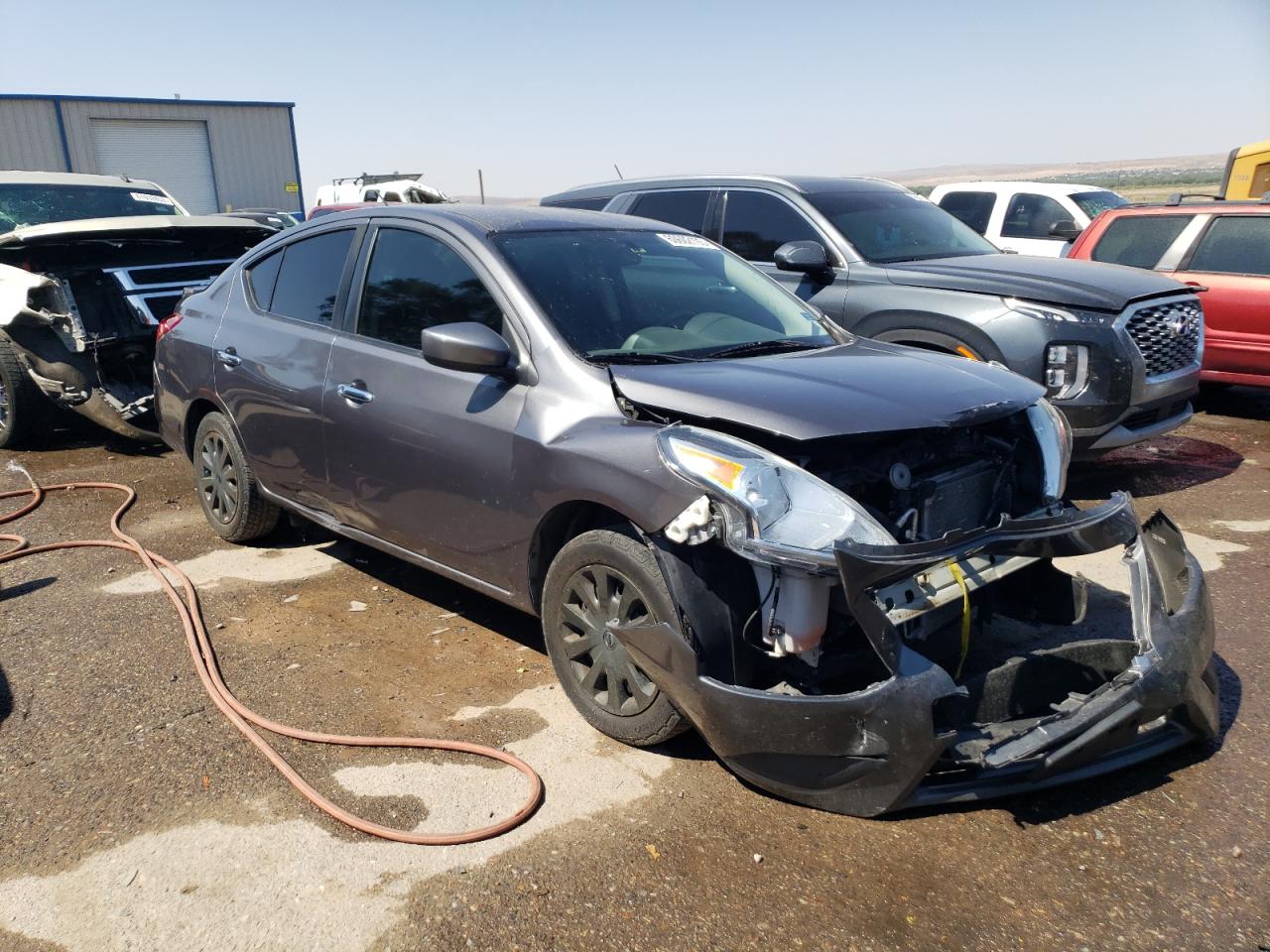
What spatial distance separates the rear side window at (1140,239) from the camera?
855 cm

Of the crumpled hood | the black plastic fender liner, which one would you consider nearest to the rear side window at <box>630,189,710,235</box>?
the crumpled hood

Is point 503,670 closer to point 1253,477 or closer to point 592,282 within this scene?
point 592,282

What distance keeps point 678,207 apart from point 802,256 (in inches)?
63.3

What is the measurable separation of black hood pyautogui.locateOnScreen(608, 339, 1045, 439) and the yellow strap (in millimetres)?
441

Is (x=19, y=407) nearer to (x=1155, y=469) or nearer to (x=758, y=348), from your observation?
(x=758, y=348)

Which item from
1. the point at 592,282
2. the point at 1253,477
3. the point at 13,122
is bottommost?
the point at 1253,477

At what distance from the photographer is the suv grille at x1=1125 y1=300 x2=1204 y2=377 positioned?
19.2 ft

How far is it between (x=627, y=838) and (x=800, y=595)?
34.5 inches

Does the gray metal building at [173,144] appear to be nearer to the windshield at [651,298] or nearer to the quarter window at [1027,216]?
the quarter window at [1027,216]

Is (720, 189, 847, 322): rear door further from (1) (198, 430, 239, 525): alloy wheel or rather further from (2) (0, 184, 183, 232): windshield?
(2) (0, 184, 183, 232): windshield

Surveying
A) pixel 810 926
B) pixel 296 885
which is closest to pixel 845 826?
pixel 810 926

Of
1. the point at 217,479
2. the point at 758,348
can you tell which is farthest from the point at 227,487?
the point at 758,348

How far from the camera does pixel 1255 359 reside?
7.93 meters

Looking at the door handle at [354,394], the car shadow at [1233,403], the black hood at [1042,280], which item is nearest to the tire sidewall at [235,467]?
the door handle at [354,394]
